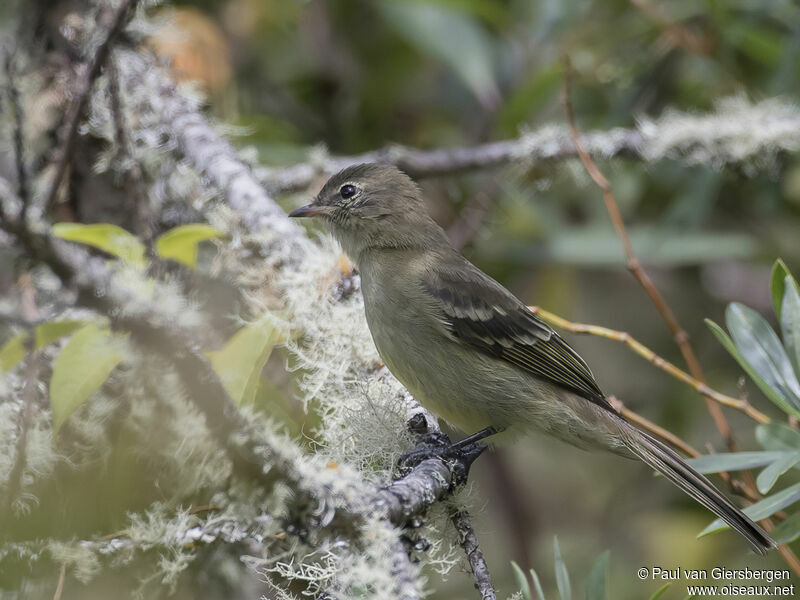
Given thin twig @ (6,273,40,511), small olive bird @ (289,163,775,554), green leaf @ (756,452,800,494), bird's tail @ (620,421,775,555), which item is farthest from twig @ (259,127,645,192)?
green leaf @ (756,452,800,494)

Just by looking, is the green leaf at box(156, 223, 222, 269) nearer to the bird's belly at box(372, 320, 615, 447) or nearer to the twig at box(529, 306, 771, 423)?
the bird's belly at box(372, 320, 615, 447)

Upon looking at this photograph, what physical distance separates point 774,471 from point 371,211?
211 centimetres

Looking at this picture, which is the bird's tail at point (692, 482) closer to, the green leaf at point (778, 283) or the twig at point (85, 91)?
the green leaf at point (778, 283)

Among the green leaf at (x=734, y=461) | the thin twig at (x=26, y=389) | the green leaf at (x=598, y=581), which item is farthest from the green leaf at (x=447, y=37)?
the green leaf at (x=598, y=581)

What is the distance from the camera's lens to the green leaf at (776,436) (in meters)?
2.55

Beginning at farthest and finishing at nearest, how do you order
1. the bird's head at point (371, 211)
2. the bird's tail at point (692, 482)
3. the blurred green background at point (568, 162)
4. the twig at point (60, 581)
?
the blurred green background at point (568, 162)
the bird's head at point (371, 211)
the bird's tail at point (692, 482)
the twig at point (60, 581)

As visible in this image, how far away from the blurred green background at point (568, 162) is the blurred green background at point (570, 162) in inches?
0.6

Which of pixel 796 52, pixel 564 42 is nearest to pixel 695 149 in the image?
pixel 796 52

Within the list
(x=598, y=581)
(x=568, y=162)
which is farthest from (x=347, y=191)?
(x=598, y=581)

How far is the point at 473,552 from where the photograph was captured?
2.22m

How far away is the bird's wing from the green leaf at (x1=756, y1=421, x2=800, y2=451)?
0.87 meters

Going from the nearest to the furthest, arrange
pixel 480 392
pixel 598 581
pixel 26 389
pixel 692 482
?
pixel 598 581
pixel 26 389
pixel 692 482
pixel 480 392

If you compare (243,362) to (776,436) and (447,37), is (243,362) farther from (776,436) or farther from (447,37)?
(447,37)

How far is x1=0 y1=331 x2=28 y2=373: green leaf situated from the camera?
8.20ft
